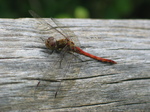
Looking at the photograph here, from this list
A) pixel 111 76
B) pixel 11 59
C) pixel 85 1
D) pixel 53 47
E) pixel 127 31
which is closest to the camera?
pixel 11 59

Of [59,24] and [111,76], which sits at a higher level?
[59,24]

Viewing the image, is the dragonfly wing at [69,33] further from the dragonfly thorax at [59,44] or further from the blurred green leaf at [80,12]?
the blurred green leaf at [80,12]

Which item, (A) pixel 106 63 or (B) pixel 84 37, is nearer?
(A) pixel 106 63

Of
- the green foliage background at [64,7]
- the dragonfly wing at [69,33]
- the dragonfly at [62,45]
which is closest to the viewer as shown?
the dragonfly at [62,45]

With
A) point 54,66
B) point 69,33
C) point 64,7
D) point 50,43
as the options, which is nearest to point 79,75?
point 54,66

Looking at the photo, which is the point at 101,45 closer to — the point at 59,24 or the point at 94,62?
the point at 94,62

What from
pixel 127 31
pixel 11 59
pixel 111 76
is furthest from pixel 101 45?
pixel 11 59

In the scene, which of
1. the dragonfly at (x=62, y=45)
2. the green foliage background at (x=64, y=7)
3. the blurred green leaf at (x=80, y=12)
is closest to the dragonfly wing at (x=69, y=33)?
the dragonfly at (x=62, y=45)
